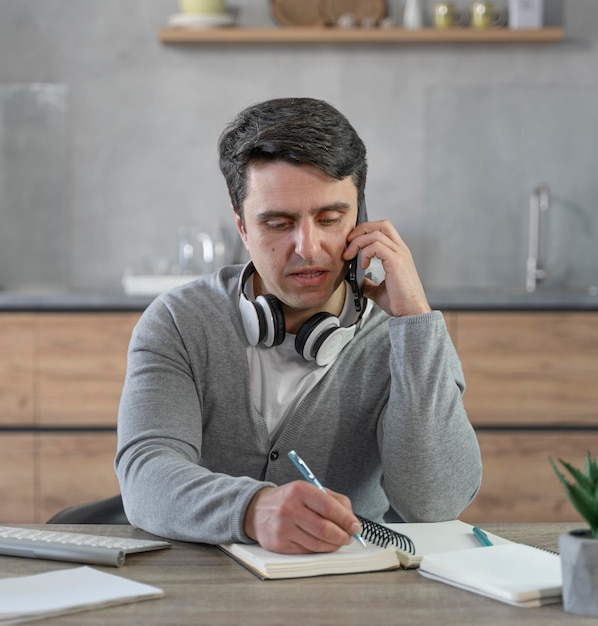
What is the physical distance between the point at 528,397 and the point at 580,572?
2447 millimetres

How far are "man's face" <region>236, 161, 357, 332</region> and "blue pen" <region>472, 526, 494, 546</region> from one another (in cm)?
51

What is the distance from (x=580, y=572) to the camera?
105cm

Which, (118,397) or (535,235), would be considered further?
(535,235)

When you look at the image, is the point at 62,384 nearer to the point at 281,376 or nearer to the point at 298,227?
the point at 281,376

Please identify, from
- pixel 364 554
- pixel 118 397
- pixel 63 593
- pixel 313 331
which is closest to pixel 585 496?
pixel 364 554

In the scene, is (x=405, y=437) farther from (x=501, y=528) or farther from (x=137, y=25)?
(x=137, y=25)

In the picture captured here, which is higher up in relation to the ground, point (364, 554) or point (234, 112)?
point (234, 112)

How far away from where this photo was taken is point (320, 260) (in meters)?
1.70

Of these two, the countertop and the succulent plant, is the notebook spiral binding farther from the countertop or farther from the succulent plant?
the countertop

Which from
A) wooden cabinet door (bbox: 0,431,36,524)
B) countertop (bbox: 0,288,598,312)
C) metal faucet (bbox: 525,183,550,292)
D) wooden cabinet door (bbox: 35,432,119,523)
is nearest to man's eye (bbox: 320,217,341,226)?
countertop (bbox: 0,288,598,312)

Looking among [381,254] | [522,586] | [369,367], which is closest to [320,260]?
[381,254]

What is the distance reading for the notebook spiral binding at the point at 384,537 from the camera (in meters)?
1.30

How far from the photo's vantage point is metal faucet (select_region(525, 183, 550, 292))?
13.6 ft

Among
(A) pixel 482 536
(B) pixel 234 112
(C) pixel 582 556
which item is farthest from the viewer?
(B) pixel 234 112
